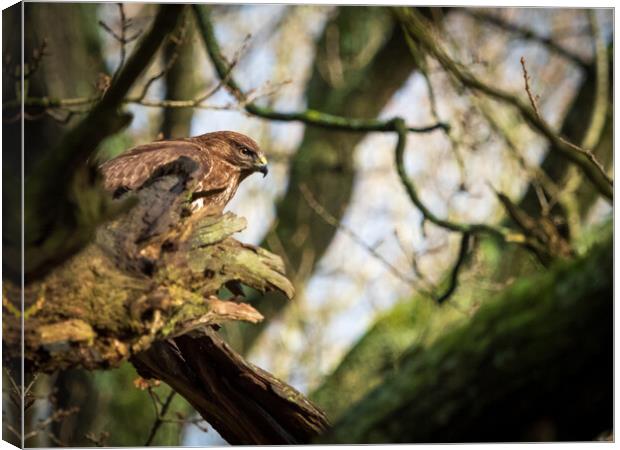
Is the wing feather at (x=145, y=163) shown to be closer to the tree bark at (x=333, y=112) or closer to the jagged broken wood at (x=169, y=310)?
the jagged broken wood at (x=169, y=310)

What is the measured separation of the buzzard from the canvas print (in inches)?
0.6

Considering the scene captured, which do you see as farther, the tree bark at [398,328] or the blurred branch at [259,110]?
the tree bark at [398,328]

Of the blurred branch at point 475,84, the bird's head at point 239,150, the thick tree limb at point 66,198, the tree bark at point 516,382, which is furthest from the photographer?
the blurred branch at point 475,84

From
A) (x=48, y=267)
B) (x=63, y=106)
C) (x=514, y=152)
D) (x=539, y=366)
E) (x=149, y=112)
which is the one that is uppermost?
(x=149, y=112)

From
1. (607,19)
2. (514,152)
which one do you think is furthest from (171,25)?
(607,19)

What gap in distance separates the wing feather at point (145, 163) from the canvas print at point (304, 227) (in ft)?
0.06

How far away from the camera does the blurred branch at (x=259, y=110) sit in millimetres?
5457

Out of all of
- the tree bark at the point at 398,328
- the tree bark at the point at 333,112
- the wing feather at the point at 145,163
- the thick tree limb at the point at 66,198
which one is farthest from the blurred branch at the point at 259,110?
the thick tree limb at the point at 66,198

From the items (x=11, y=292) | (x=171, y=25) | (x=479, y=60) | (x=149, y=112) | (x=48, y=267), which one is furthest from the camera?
(x=149, y=112)

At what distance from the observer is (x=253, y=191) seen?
9008 millimetres

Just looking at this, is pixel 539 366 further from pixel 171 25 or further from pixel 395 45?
pixel 395 45

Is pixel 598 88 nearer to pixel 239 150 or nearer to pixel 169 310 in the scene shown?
pixel 239 150

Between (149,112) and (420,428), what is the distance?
646 centimetres

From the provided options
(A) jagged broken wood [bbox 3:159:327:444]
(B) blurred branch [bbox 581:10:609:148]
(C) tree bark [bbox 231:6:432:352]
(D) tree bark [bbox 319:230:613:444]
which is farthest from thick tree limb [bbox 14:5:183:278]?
(C) tree bark [bbox 231:6:432:352]
